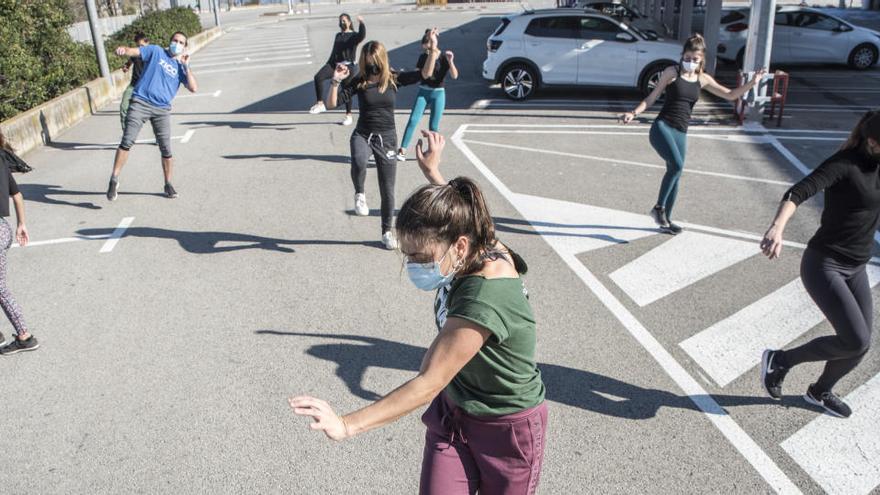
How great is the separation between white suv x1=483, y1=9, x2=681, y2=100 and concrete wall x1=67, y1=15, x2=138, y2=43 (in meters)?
10.9

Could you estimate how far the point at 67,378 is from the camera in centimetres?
515

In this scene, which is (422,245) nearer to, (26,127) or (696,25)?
(26,127)

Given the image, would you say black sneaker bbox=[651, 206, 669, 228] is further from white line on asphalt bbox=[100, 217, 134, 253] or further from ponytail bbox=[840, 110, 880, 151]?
white line on asphalt bbox=[100, 217, 134, 253]

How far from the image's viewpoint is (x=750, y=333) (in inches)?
221

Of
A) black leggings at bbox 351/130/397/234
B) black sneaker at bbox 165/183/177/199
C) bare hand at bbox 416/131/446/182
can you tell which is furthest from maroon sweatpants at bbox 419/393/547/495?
black sneaker at bbox 165/183/177/199

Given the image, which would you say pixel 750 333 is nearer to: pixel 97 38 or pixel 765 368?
pixel 765 368

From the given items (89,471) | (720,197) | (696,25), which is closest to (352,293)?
(89,471)

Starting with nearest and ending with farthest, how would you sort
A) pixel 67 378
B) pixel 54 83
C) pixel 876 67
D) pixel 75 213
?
1. pixel 67 378
2. pixel 75 213
3. pixel 54 83
4. pixel 876 67

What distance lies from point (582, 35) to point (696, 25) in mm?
14688

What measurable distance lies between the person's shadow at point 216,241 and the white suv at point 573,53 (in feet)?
29.1

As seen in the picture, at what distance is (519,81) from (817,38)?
8.87m

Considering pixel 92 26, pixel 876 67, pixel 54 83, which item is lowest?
pixel 876 67

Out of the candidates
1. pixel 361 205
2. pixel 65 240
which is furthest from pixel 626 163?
pixel 65 240

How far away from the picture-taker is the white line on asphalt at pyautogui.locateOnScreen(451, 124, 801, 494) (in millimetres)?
4009
